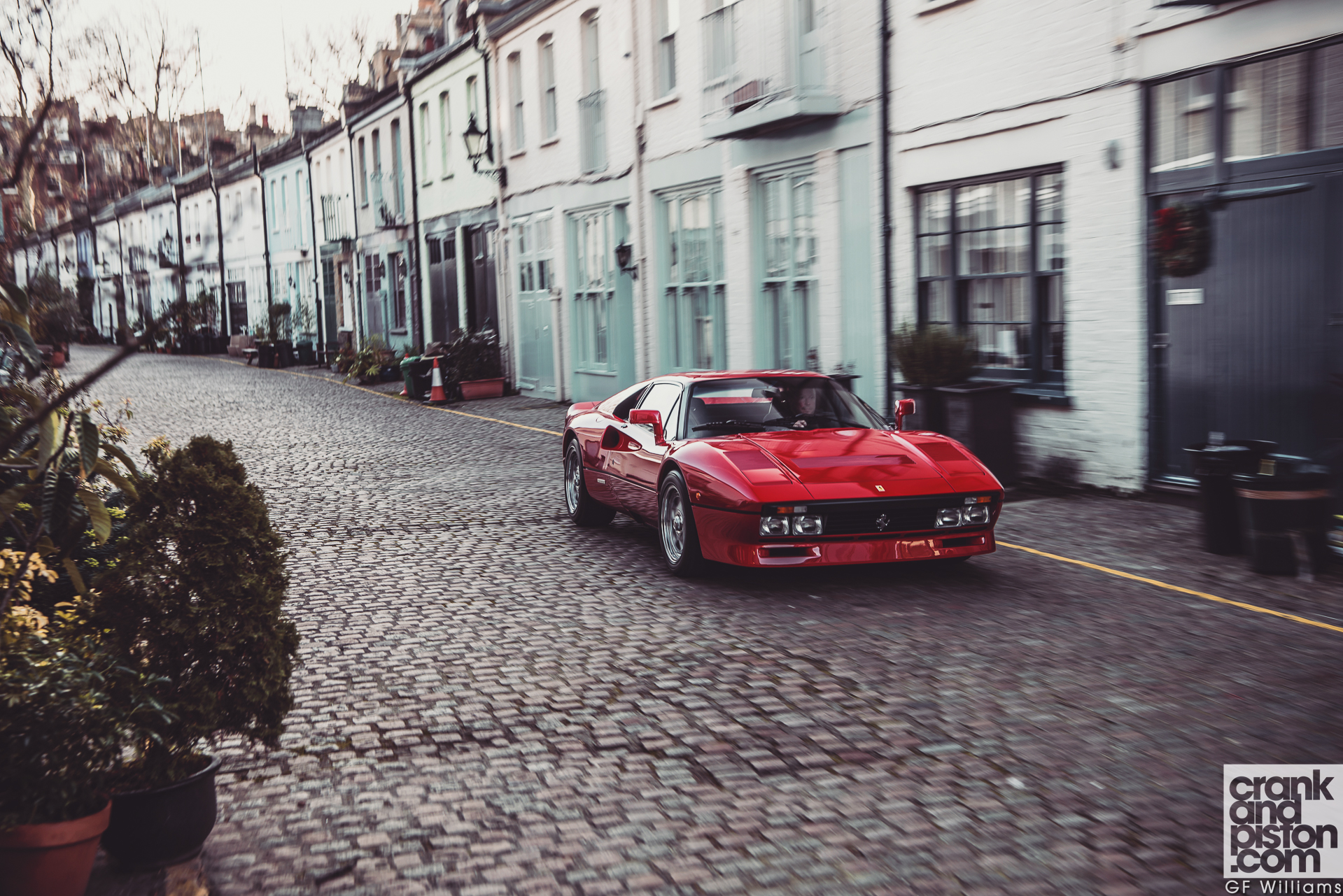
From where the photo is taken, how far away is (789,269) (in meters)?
17.5

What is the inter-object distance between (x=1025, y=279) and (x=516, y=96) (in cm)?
1743

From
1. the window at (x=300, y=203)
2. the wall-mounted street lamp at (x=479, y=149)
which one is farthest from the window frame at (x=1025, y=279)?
the window at (x=300, y=203)

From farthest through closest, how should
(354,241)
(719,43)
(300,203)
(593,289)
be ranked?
(300,203)
(354,241)
(593,289)
(719,43)

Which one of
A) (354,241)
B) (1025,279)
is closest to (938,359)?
(1025,279)

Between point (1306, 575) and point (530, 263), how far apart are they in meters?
21.1

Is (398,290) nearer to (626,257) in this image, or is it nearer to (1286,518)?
(626,257)

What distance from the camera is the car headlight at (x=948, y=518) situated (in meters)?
8.02

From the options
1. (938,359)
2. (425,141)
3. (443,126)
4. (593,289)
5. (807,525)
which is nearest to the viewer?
(807,525)

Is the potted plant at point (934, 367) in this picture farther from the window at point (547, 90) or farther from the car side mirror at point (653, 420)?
the window at point (547, 90)

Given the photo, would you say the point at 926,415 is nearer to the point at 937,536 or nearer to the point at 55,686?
the point at 937,536

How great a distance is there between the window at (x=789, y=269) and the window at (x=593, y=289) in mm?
5687

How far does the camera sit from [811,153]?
1658 cm

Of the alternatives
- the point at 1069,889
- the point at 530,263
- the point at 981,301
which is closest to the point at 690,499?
the point at 1069,889

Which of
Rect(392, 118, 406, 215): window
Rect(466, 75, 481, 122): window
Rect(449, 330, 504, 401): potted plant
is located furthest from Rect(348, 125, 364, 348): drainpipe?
Rect(449, 330, 504, 401): potted plant
